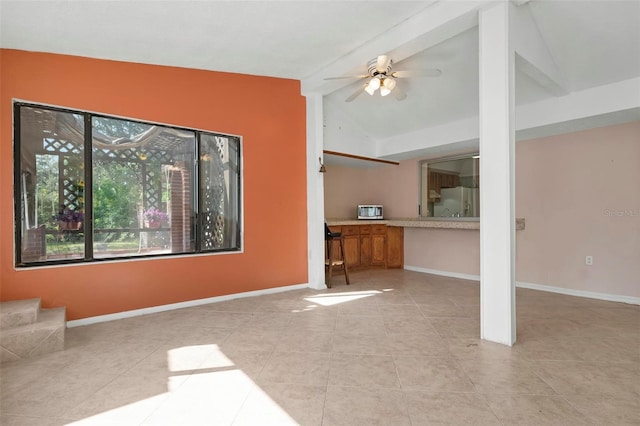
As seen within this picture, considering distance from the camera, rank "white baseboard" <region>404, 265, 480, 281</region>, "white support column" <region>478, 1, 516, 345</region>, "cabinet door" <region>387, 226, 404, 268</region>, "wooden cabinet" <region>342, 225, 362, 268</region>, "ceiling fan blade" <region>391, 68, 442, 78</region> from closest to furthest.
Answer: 1. "white support column" <region>478, 1, 516, 345</region>
2. "ceiling fan blade" <region>391, 68, 442, 78</region>
3. "white baseboard" <region>404, 265, 480, 281</region>
4. "wooden cabinet" <region>342, 225, 362, 268</region>
5. "cabinet door" <region>387, 226, 404, 268</region>

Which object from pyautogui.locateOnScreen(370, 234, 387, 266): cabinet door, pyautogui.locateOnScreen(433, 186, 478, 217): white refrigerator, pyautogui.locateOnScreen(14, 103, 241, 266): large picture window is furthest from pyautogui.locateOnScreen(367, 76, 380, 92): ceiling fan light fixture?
pyautogui.locateOnScreen(370, 234, 387, 266): cabinet door

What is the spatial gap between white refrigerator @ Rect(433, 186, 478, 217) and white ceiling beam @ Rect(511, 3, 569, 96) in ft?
6.85

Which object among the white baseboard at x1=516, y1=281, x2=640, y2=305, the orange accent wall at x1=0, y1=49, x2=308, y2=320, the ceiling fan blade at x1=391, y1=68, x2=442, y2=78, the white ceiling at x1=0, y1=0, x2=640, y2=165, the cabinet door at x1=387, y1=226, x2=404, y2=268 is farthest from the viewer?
the cabinet door at x1=387, y1=226, x2=404, y2=268

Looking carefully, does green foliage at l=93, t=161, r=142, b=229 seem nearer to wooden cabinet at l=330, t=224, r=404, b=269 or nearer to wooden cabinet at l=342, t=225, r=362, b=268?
wooden cabinet at l=330, t=224, r=404, b=269

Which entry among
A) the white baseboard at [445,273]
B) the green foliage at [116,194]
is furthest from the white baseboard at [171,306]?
the white baseboard at [445,273]

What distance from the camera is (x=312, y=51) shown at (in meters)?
Result: 3.65

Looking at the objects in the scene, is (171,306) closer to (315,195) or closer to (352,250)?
(315,195)

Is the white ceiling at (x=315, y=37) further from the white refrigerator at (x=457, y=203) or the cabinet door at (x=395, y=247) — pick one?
the cabinet door at (x=395, y=247)

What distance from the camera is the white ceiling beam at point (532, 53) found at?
2740 mm

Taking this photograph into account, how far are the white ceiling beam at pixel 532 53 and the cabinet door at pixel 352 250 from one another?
3503 millimetres

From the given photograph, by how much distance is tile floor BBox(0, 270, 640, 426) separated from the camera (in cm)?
172

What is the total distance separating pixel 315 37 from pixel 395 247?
4177 mm

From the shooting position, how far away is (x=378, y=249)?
20.2 ft

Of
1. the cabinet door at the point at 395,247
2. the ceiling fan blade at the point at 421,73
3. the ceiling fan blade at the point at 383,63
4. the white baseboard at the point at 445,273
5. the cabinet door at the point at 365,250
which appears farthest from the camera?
the cabinet door at the point at 395,247
